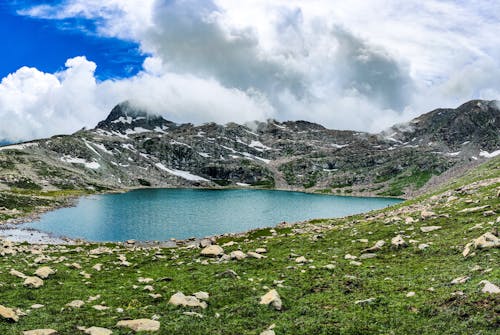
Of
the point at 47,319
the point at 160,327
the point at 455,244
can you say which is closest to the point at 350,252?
the point at 455,244

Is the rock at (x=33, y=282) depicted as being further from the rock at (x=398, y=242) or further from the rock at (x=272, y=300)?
the rock at (x=398, y=242)

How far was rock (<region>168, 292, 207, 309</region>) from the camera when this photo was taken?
20.7 meters

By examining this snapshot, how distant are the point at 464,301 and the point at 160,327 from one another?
14013 millimetres

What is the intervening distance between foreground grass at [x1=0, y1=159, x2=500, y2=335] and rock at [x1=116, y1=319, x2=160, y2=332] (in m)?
0.44

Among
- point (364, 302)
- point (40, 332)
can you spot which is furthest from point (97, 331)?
point (364, 302)

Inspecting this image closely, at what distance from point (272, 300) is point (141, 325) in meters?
6.85

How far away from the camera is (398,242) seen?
30359 mm

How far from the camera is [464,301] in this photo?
16.8m

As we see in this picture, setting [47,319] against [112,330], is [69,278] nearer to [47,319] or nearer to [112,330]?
[47,319]

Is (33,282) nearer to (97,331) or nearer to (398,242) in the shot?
(97,331)

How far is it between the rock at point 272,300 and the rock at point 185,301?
3306mm

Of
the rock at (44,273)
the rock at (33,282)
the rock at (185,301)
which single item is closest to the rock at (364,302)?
the rock at (185,301)

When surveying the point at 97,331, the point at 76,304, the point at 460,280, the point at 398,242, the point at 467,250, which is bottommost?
the point at 76,304

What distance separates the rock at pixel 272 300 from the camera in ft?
64.8
